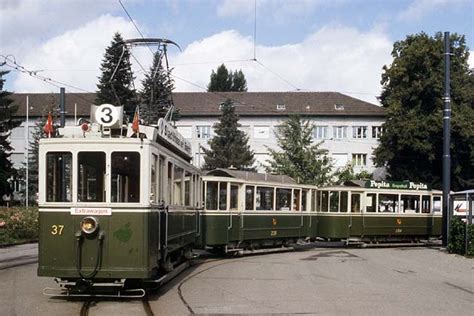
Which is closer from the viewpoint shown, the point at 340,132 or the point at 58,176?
the point at 58,176

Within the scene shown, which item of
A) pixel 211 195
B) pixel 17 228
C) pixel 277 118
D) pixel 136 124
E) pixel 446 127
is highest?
pixel 277 118

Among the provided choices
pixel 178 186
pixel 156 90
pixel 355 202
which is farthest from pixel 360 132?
pixel 178 186

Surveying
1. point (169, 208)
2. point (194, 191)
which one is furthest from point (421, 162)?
point (169, 208)

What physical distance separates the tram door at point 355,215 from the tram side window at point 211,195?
9615mm

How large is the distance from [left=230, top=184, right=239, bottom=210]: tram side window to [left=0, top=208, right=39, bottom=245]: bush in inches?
398

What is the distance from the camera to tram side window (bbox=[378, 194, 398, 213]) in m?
30.7

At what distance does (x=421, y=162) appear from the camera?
49594mm

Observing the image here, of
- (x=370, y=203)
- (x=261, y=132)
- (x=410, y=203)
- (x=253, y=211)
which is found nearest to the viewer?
(x=253, y=211)

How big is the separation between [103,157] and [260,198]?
13.1 m

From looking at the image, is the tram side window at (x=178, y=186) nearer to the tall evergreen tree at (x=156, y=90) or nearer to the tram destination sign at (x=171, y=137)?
the tram destination sign at (x=171, y=137)

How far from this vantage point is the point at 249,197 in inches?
921

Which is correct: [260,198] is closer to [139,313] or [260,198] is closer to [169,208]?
[169,208]

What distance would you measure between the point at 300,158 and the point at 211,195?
29.0 meters

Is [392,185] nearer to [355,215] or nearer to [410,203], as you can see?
[410,203]
